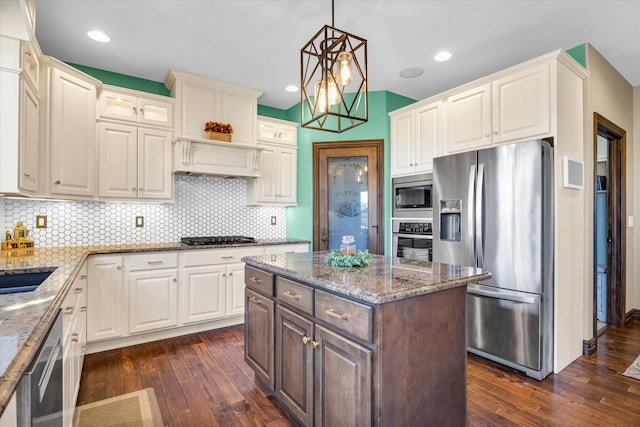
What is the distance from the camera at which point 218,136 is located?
12.1 ft

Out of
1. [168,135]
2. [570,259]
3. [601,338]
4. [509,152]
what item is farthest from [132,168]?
[601,338]

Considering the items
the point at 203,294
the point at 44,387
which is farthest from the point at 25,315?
the point at 203,294

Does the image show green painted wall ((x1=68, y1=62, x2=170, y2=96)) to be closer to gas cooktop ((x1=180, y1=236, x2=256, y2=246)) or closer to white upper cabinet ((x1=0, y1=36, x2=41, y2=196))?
white upper cabinet ((x1=0, y1=36, x2=41, y2=196))

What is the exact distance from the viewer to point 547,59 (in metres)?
2.58

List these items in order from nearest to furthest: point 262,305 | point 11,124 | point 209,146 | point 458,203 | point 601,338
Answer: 1. point 11,124
2. point 262,305
3. point 458,203
4. point 601,338
5. point 209,146

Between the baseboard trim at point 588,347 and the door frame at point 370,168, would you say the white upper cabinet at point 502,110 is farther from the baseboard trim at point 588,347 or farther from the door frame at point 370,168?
the baseboard trim at point 588,347

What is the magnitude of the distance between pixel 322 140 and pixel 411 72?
1337 mm

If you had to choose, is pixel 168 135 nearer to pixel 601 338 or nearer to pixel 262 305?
pixel 262 305

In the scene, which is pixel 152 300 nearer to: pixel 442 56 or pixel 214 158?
pixel 214 158

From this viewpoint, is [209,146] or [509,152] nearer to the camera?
[509,152]

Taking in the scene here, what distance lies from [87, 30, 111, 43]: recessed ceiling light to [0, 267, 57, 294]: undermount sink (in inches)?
78.6

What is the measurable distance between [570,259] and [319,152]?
9.46ft

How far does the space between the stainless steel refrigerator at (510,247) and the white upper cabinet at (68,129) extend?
3.35 metres

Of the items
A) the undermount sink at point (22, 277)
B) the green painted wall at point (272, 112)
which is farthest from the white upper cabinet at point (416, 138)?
the undermount sink at point (22, 277)
